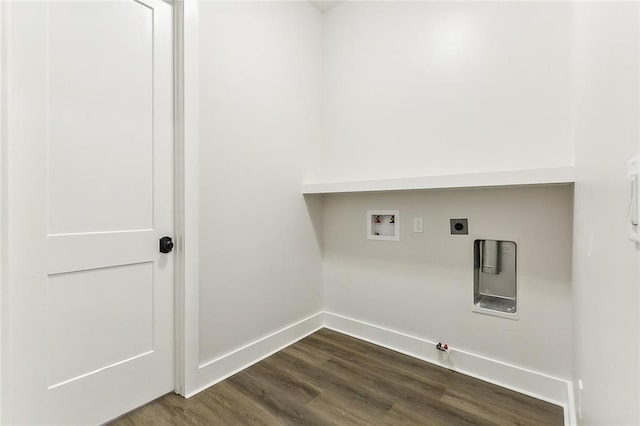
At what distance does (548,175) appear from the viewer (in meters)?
1.43

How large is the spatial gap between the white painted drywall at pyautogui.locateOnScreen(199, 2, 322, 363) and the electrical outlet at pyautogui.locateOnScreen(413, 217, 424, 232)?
86cm

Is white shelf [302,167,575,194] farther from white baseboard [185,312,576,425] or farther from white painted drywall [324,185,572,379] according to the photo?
white baseboard [185,312,576,425]

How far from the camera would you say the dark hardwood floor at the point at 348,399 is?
146cm

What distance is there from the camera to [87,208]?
1.37 meters

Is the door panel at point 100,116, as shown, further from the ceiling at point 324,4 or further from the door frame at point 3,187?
the ceiling at point 324,4

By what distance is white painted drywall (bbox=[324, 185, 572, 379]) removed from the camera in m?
1.61

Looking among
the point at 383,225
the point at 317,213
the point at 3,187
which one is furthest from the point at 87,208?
the point at 383,225

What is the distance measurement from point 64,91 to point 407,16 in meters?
2.16

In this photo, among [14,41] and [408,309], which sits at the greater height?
[14,41]

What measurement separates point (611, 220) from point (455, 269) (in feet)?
4.38

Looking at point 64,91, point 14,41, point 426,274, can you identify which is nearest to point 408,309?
point 426,274

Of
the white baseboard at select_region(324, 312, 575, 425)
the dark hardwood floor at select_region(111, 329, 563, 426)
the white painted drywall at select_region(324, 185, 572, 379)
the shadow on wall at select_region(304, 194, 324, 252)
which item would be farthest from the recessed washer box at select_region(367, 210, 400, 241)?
the dark hardwood floor at select_region(111, 329, 563, 426)

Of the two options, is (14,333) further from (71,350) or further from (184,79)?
(184,79)

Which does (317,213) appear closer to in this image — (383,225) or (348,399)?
(383,225)
